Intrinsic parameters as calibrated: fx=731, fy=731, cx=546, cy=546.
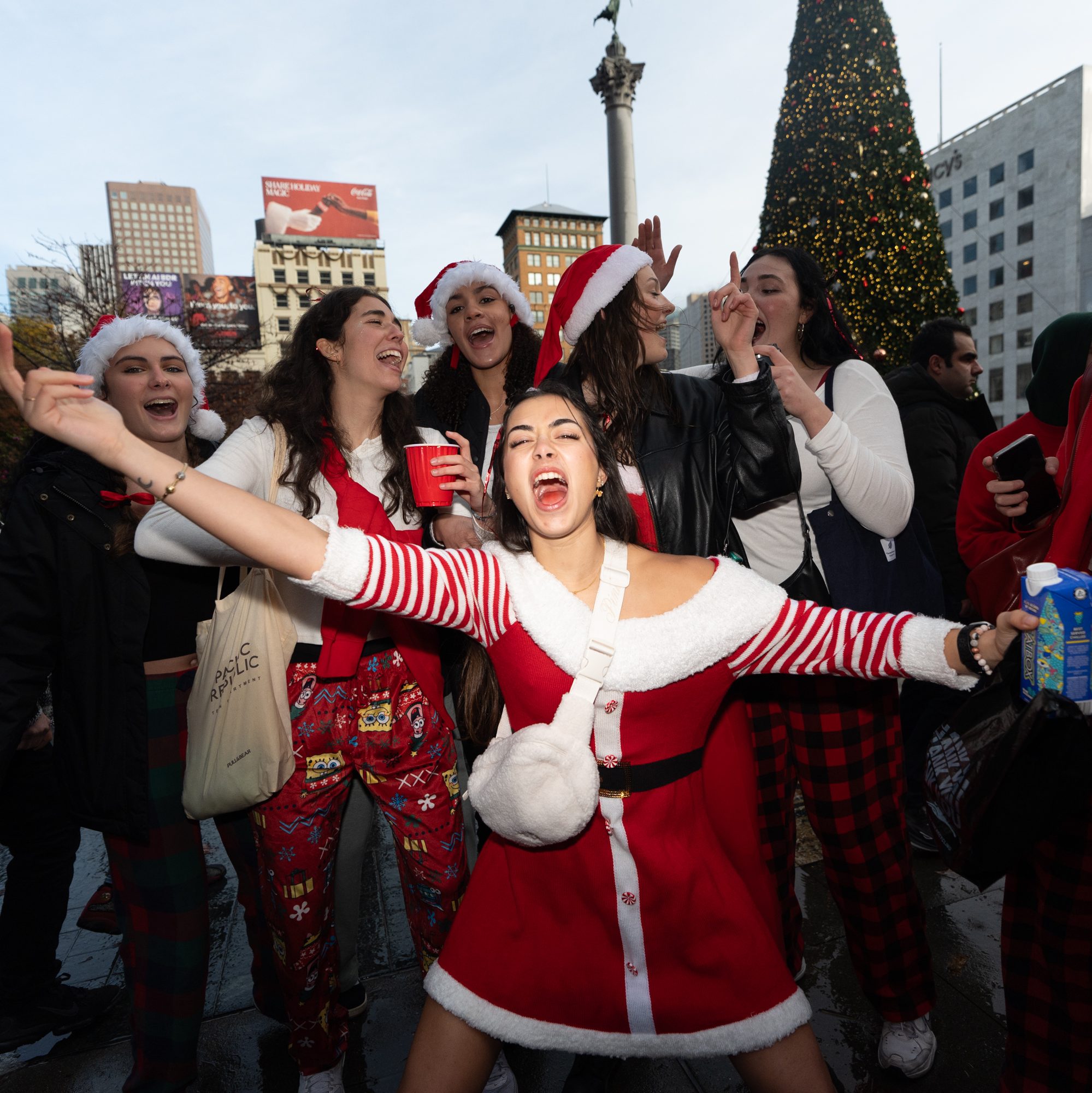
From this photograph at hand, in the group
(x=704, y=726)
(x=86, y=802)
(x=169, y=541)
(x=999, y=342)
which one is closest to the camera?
(x=704, y=726)

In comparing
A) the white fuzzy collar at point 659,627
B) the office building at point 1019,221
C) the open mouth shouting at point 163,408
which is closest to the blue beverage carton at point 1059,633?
the white fuzzy collar at point 659,627

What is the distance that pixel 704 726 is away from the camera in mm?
1882

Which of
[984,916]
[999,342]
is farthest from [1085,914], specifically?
[999,342]

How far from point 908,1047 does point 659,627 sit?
1817 millimetres

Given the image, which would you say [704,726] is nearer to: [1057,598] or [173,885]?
[1057,598]

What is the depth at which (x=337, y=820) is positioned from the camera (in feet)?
7.93

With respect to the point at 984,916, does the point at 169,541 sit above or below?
above

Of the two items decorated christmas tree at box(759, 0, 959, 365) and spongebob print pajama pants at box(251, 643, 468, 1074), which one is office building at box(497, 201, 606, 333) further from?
spongebob print pajama pants at box(251, 643, 468, 1074)

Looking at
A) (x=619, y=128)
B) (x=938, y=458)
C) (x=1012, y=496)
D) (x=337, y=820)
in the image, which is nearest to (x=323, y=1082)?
(x=337, y=820)

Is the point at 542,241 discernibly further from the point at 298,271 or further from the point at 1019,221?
the point at 1019,221

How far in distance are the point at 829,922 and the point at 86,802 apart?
10.0 ft

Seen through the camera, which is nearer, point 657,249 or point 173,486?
point 173,486

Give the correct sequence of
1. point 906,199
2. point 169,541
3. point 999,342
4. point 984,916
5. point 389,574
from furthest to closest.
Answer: point 999,342, point 906,199, point 984,916, point 169,541, point 389,574

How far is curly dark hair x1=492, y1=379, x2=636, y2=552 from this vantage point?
201 cm
